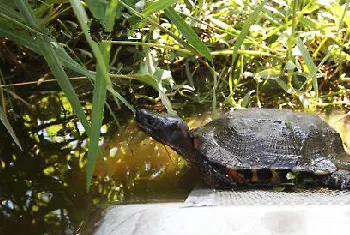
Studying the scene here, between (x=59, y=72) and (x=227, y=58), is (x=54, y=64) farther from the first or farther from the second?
(x=227, y=58)

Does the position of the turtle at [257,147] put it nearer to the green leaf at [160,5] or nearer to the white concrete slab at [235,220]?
the white concrete slab at [235,220]

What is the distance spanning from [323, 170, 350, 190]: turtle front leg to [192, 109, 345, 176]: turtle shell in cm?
1

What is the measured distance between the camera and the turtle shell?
1.44 meters

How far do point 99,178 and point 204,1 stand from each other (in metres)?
0.71

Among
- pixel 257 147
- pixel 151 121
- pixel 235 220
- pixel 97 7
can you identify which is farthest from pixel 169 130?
pixel 97 7

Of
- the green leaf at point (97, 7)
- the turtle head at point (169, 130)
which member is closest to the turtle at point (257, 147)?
the turtle head at point (169, 130)

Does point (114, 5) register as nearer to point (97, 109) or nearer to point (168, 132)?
point (97, 109)

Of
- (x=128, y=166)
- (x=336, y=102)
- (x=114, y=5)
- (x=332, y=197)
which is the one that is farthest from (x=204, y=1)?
(x=114, y=5)

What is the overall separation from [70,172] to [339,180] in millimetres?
663

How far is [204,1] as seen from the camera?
188 cm

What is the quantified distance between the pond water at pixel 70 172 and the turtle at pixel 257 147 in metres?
0.07

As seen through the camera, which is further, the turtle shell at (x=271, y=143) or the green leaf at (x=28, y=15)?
the turtle shell at (x=271, y=143)

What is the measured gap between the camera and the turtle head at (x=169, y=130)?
1505 mm

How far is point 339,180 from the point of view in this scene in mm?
1396
